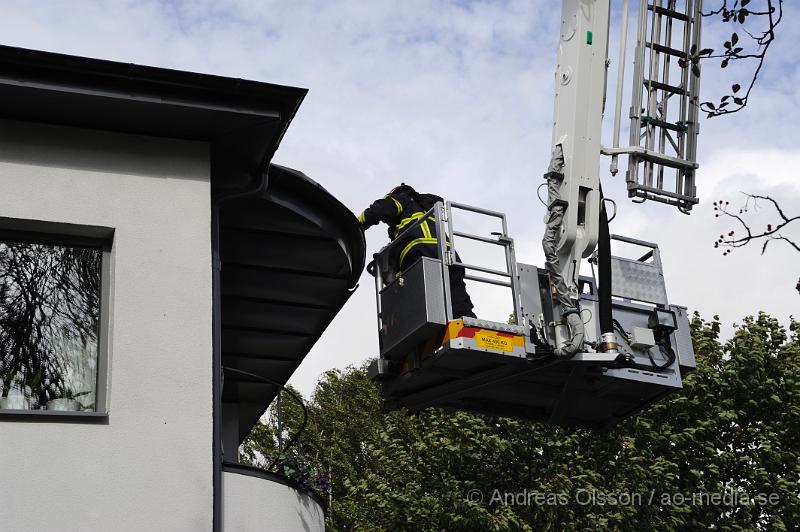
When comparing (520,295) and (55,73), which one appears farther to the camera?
(520,295)

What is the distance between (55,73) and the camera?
8617 millimetres

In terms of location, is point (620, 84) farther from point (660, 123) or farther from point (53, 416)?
point (53, 416)

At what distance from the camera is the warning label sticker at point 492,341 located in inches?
408

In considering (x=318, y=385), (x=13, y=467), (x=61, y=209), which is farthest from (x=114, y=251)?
(x=318, y=385)

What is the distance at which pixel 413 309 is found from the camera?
1082cm

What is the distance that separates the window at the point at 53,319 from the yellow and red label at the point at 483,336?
10.8ft

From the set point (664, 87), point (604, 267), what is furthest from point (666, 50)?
point (604, 267)

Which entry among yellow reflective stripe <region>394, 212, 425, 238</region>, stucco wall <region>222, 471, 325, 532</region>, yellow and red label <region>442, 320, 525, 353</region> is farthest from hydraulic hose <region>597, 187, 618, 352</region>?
stucco wall <region>222, 471, 325, 532</region>

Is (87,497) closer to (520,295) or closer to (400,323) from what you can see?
(400,323)

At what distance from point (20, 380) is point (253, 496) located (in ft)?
6.82

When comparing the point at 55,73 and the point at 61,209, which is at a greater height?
the point at 55,73

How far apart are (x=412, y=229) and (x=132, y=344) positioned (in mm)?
3777

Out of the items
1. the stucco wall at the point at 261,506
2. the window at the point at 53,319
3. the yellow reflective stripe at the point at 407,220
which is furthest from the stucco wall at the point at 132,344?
the yellow reflective stripe at the point at 407,220

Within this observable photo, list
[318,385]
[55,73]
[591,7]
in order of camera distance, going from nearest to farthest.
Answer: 1. [55,73]
2. [591,7]
3. [318,385]
